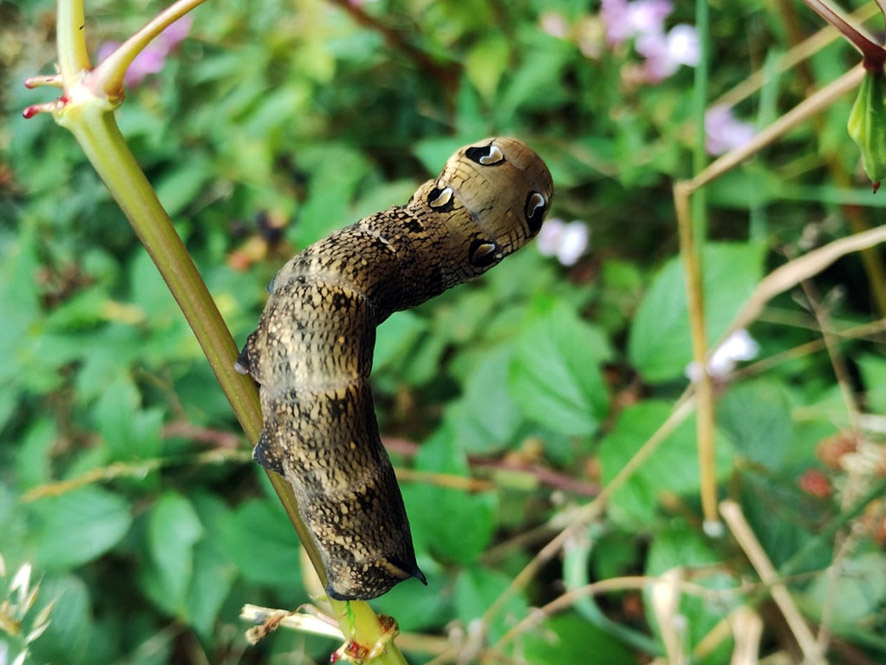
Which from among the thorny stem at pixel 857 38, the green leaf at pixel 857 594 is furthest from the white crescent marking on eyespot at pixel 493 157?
the green leaf at pixel 857 594

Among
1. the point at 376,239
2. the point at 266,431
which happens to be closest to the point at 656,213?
the point at 376,239

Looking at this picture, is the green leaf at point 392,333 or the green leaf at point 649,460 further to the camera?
the green leaf at point 392,333

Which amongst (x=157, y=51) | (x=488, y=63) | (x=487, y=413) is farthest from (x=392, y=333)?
(x=157, y=51)

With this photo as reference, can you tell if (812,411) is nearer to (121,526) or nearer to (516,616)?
(516,616)

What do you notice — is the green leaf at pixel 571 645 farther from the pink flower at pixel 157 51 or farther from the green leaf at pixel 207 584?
the pink flower at pixel 157 51

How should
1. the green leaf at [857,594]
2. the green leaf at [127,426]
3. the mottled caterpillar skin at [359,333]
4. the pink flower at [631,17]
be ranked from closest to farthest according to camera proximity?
1. the mottled caterpillar skin at [359,333]
2. the green leaf at [857,594]
3. the green leaf at [127,426]
4. the pink flower at [631,17]
